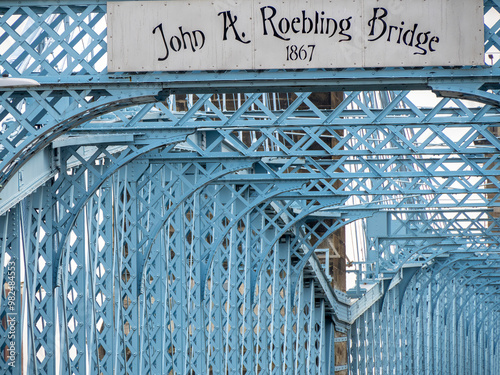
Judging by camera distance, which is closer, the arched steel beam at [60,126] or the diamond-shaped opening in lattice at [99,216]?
the arched steel beam at [60,126]

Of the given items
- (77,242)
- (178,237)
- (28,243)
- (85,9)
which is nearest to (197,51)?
(85,9)

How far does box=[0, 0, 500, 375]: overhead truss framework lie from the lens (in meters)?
13.2

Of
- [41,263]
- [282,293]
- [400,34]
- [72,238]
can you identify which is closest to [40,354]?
[41,263]

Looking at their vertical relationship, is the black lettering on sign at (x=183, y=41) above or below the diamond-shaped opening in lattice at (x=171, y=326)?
above

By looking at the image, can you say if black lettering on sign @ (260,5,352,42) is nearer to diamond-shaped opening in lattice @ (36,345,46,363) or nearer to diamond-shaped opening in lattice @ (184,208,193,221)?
diamond-shaped opening in lattice @ (36,345,46,363)

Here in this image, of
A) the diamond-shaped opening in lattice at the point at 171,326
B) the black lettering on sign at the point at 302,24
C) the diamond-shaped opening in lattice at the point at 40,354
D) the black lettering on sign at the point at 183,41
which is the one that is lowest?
the diamond-shaped opening in lattice at the point at 40,354

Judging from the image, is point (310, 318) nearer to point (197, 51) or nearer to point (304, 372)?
point (304, 372)

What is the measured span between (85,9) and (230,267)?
52.8ft

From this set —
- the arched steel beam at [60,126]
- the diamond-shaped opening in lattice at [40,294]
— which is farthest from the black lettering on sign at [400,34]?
the diamond-shaped opening in lattice at [40,294]

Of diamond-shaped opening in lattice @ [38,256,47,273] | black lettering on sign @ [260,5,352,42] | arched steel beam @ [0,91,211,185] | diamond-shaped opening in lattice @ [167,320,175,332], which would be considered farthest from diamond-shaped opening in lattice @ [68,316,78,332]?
black lettering on sign @ [260,5,352,42]

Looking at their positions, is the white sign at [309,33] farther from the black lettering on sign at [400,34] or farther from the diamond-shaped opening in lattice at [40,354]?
the diamond-shaped opening in lattice at [40,354]

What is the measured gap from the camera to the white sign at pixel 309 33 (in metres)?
13.0

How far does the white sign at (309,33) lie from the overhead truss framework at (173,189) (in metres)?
0.17

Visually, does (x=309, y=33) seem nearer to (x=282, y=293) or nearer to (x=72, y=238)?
(x=72, y=238)
